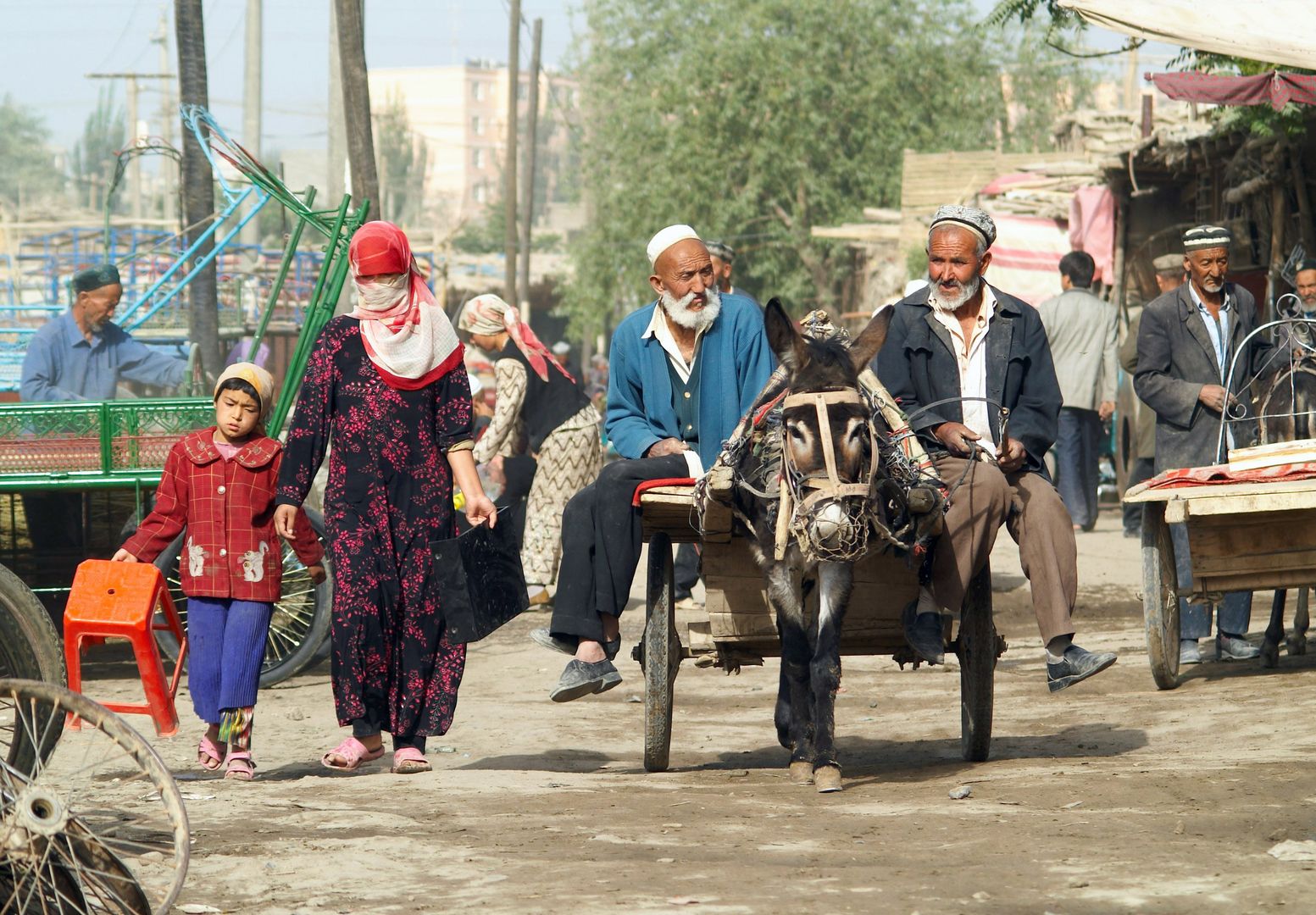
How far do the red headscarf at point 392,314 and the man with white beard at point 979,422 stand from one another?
1.72 metres

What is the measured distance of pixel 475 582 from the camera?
6.49m

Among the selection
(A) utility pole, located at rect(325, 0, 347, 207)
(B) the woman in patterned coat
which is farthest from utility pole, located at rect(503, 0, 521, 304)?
(B) the woman in patterned coat

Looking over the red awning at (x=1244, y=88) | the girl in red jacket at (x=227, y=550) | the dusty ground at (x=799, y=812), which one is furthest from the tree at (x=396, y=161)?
the girl in red jacket at (x=227, y=550)

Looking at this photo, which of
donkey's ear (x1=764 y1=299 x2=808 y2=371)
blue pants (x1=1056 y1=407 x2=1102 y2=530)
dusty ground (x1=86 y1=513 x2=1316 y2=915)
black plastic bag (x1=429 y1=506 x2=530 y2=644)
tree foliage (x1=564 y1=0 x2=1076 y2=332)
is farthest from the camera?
tree foliage (x1=564 y1=0 x2=1076 y2=332)

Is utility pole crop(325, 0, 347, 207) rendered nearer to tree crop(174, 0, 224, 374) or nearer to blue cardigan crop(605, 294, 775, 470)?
tree crop(174, 0, 224, 374)

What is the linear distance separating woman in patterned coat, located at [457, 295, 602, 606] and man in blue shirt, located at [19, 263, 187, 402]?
2614mm

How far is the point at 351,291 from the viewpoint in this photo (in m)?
15.3

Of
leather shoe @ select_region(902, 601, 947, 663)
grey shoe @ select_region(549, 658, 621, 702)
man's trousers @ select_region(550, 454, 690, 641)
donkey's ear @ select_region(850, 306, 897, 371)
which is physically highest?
donkey's ear @ select_region(850, 306, 897, 371)

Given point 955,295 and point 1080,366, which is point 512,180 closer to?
point 1080,366

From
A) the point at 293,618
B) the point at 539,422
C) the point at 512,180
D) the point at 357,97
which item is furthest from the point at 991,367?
the point at 512,180

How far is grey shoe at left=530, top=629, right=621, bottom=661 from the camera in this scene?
6414 mm

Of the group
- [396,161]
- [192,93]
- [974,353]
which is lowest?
[974,353]

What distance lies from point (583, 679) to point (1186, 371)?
148 inches

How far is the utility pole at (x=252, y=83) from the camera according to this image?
33156 millimetres
